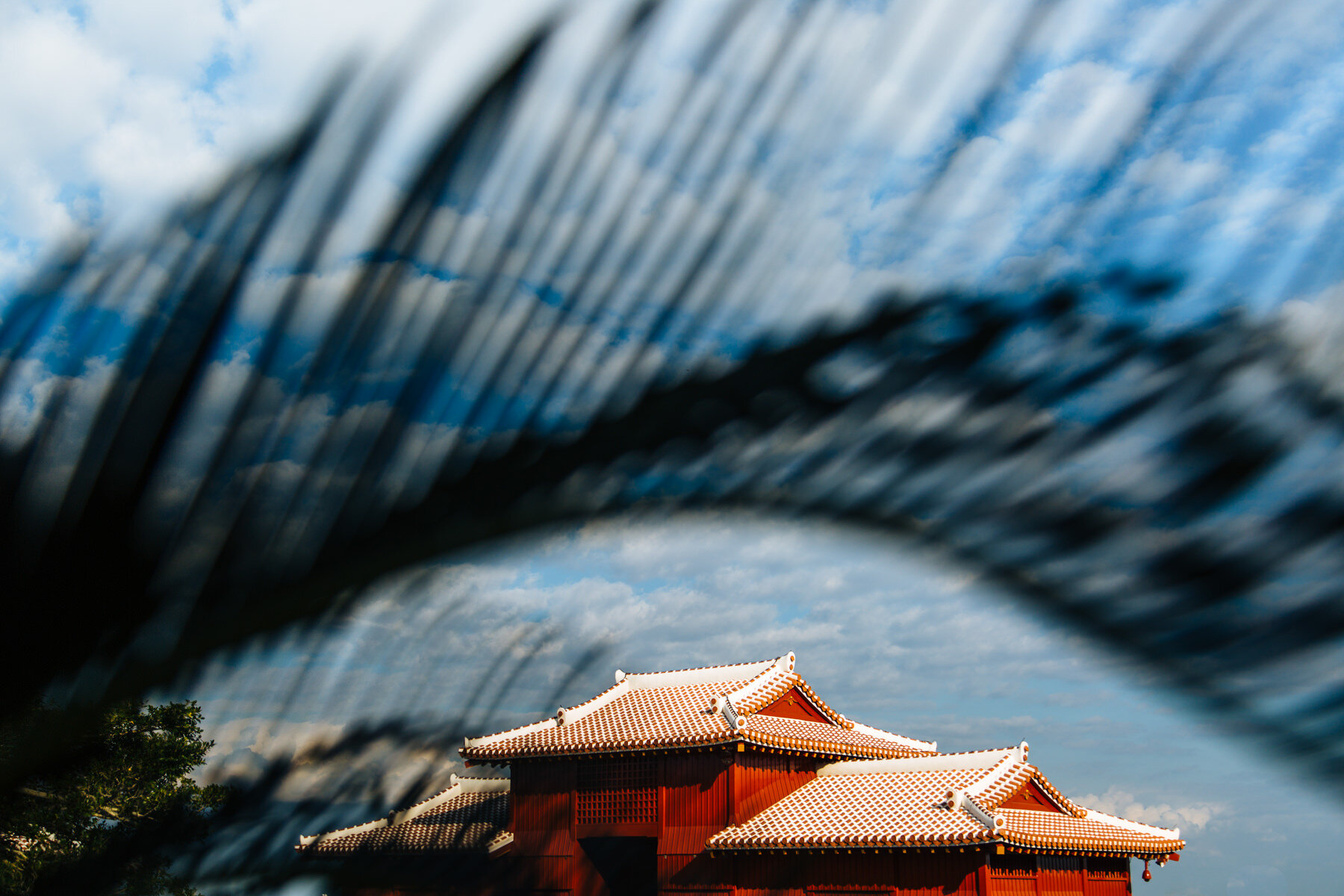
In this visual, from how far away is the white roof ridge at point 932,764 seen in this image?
1571 cm

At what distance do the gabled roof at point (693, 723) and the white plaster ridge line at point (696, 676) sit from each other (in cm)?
1

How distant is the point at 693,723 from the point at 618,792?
180cm

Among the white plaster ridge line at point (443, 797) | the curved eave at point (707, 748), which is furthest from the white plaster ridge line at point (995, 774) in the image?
the white plaster ridge line at point (443, 797)

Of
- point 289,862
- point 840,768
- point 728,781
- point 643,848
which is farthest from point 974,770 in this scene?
point 289,862

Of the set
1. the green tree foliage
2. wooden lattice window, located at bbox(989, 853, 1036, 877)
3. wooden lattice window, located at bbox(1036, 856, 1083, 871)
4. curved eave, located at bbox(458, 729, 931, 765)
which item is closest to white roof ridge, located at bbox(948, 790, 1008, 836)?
wooden lattice window, located at bbox(989, 853, 1036, 877)

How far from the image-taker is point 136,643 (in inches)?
51.3

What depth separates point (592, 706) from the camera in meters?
18.6

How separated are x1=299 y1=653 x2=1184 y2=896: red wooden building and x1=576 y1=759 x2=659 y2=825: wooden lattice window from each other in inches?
1.0

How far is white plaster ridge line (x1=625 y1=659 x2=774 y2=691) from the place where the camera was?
60.8ft

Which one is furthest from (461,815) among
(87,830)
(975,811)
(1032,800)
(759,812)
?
(87,830)

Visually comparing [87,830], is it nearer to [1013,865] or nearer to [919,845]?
[919,845]

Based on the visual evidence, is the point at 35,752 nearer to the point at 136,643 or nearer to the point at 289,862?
the point at 136,643

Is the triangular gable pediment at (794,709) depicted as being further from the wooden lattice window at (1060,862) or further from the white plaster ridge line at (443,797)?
the white plaster ridge line at (443,797)

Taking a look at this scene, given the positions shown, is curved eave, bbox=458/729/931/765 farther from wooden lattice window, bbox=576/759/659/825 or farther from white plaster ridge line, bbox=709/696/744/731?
wooden lattice window, bbox=576/759/659/825
